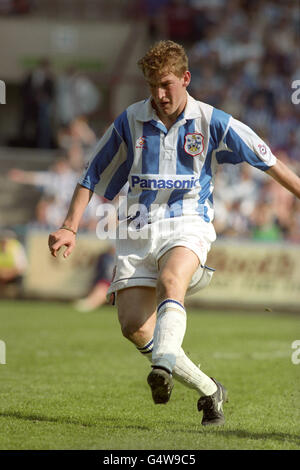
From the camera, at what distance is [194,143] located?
5574 mm

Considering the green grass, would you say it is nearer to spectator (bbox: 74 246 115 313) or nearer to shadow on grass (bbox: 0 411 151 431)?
shadow on grass (bbox: 0 411 151 431)

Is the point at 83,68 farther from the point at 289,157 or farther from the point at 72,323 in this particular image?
the point at 72,323

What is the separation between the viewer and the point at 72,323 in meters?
12.5

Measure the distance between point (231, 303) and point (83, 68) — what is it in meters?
11.0

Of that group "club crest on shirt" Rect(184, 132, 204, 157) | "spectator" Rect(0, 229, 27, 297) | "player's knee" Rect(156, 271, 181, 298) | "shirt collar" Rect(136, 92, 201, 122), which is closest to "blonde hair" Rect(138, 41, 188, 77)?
"shirt collar" Rect(136, 92, 201, 122)

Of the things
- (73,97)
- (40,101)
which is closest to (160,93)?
(40,101)

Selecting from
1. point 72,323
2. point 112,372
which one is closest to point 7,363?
point 112,372

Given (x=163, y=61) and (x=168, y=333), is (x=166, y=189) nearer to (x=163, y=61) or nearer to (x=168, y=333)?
(x=163, y=61)

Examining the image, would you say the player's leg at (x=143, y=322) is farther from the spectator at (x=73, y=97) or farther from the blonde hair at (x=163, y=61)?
the spectator at (x=73, y=97)

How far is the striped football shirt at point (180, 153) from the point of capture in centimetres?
557

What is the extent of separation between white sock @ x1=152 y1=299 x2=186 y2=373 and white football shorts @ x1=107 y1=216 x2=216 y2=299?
439 mm

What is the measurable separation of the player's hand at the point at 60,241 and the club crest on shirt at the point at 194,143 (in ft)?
3.02

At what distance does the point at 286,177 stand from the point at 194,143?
2.02 feet

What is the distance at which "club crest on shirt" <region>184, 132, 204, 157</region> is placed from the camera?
557cm
